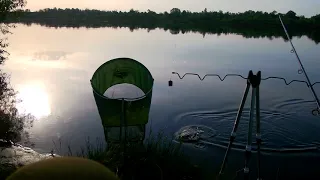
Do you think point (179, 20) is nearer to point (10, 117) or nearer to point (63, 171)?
point (10, 117)

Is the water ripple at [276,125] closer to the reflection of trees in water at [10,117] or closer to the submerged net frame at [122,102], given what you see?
the submerged net frame at [122,102]

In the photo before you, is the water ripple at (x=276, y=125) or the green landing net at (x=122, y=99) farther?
the water ripple at (x=276, y=125)

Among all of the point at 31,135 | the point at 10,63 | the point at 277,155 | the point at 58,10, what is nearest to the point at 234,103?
the point at 277,155

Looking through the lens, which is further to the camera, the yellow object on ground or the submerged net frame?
the submerged net frame

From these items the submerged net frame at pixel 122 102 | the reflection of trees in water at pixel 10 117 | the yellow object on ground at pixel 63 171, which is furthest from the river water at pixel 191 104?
the yellow object on ground at pixel 63 171

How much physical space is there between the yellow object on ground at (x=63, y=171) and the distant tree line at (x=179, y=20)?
181 ft

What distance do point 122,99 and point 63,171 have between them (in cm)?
429

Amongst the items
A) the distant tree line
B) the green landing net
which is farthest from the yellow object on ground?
the distant tree line

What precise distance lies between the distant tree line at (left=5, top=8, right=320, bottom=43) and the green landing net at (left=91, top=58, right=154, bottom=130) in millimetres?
49603

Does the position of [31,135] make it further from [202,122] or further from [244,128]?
[244,128]

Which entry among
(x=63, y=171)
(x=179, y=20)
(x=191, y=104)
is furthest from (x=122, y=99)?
(x=179, y=20)

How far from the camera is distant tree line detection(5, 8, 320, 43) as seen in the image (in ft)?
201

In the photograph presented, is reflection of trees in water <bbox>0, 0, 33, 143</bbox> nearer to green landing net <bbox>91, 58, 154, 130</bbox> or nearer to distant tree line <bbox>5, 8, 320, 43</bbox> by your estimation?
green landing net <bbox>91, 58, 154, 130</bbox>

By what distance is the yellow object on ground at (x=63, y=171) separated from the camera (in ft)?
5.57
